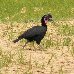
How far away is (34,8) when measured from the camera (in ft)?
101

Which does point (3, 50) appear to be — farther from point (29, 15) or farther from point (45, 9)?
point (45, 9)

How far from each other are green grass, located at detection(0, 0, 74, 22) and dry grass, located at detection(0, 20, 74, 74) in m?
8.59

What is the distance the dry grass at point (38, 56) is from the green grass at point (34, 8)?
28.2 ft

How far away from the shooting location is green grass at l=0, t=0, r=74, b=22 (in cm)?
2816

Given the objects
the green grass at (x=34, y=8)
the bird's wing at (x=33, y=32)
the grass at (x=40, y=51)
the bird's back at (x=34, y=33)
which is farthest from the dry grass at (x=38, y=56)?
the green grass at (x=34, y=8)

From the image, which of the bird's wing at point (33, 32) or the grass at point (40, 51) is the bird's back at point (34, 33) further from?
the grass at point (40, 51)

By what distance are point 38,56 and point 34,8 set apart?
16.2 m

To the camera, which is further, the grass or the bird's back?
the bird's back

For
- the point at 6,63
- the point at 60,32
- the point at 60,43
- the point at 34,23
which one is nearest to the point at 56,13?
the point at 34,23

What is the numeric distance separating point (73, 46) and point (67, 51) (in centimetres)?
78

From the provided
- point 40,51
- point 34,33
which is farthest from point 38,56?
point 34,33

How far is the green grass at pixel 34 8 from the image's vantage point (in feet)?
92.4

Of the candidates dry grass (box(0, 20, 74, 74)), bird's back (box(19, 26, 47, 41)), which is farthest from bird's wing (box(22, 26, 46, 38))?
dry grass (box(0, 20, 74, 74))

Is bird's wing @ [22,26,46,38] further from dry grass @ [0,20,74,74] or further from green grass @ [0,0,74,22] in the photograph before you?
green grass @ [0,0,74,22]
